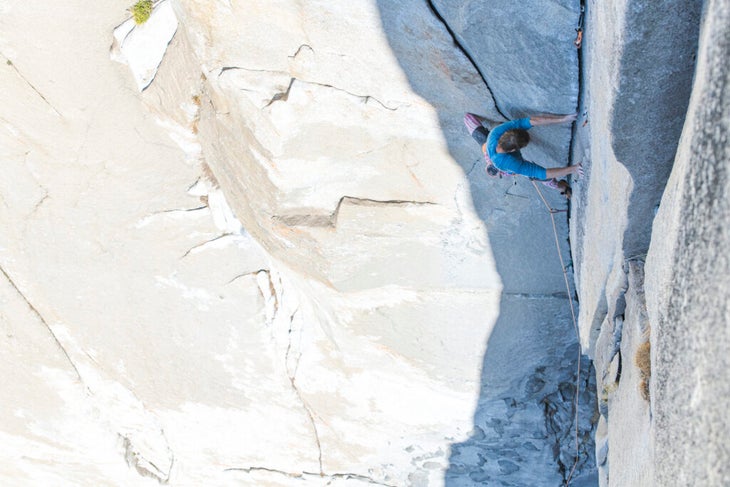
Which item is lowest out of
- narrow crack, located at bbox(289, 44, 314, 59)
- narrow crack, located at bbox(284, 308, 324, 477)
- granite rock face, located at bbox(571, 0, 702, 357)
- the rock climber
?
narrow crack, located at bbox(284, 308, 324, 477)

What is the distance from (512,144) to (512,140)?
0.08ft

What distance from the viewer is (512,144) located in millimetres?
3795

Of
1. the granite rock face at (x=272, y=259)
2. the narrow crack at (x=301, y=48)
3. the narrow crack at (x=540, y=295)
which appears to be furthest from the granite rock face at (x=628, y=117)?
→ the narrow crack at (x=301, y=48)

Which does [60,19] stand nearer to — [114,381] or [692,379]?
[114,381]

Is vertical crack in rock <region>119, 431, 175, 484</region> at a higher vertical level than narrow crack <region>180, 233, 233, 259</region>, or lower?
lower

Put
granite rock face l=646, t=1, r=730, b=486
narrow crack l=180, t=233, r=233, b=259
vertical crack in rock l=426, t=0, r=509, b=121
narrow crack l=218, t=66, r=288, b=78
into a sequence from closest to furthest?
1. granite rock face l=646, t=1, r=730, b=486
2. vertical crack in rock l=426, t=0, r=509, b=121
3. narrow crack l=218, t=66, r=288, b=78
4. narrow crack l=180, t=233, r=233, b=259

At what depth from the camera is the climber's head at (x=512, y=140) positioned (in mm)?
3777

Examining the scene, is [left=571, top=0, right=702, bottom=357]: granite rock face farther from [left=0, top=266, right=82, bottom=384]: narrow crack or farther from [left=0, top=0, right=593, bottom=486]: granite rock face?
[left=0, top=266, right=82, bottom=384]: narrow crack

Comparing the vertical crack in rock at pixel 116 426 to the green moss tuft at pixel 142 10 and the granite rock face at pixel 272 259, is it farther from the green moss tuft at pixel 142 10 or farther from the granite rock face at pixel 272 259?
the green moss tuft at pixel 142 10

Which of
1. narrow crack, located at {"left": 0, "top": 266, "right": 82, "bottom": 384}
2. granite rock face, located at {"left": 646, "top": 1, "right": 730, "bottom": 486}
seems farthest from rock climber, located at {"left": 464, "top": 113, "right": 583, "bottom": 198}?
narrow crack, located at {"left": 0, "top": 266, "right": 82, "bottom": 384}

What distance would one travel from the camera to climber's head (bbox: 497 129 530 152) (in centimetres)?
378

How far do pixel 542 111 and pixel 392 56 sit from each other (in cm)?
83

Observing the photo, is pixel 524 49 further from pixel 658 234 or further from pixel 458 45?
pixel 658 234

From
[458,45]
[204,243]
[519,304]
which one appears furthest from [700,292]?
[204,243]
